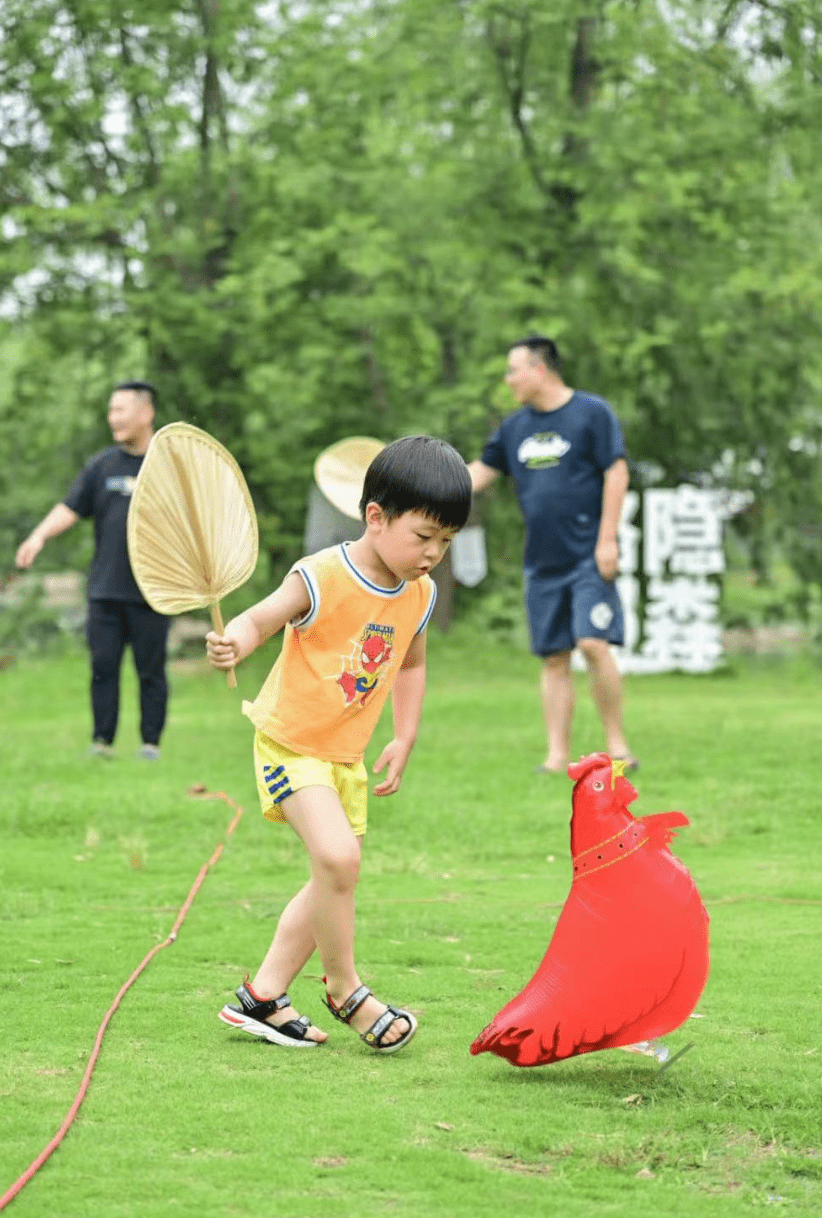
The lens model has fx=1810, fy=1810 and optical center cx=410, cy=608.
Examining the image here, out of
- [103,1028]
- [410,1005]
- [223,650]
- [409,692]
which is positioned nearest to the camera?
[223,650]

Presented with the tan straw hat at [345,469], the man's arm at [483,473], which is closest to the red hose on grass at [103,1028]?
the tan straw hat at [345,469]

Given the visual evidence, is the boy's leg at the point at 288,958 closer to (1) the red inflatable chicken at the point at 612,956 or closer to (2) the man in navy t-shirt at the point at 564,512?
(1) the red inflatable chicken at the point at 612,956

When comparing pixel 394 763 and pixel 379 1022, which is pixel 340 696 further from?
pixel 379 1022

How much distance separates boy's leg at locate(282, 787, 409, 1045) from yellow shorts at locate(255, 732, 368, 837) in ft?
0.09

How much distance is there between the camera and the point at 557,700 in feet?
29.8

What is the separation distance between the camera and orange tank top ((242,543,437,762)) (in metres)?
4.21

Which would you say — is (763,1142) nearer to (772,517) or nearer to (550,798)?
(550,798)

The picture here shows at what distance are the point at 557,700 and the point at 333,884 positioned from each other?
502 cm

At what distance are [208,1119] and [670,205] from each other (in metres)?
15.0

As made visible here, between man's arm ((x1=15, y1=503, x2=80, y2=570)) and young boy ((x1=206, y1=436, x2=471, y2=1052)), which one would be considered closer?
young boy ((x1=206, y1=436, x2=471, y2=1052))

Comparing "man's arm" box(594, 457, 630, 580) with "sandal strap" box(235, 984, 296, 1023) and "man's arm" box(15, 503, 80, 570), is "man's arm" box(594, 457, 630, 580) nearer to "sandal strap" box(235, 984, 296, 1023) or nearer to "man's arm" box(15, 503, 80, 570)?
"man's arm" box(15, 503, 80, 570)

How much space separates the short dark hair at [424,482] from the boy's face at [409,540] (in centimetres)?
2

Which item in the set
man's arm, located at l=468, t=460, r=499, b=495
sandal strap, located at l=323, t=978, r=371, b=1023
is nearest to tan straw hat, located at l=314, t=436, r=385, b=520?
man's arm, located at l=468, t=460, r=499, b=495

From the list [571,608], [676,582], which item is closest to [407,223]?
[676,582]
